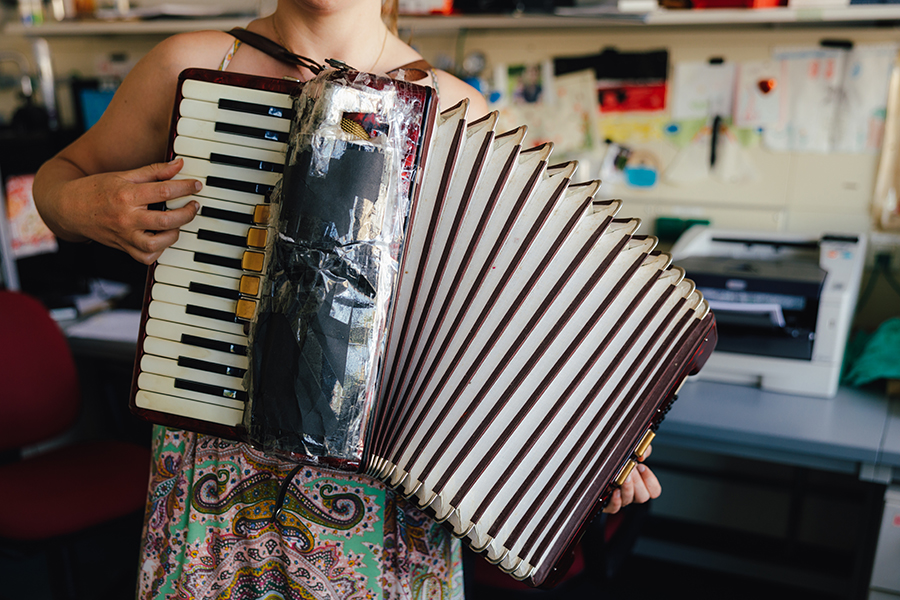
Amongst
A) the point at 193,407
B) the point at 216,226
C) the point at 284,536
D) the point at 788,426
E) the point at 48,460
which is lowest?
the point at 48,460

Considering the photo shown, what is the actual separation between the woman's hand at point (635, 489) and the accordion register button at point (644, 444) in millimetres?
63

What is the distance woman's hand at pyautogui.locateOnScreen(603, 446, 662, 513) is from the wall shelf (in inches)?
57.1

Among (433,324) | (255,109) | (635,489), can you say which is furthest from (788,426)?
(255,109)

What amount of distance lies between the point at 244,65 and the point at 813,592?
7.51 ft

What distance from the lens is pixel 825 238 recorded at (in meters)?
1.84

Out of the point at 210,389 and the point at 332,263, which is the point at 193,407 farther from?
the point at 332,263

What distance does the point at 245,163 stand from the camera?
2.48ft

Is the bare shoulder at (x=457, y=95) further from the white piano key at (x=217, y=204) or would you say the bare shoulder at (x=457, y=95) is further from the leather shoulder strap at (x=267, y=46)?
the white piano key at (x=217, y=204)

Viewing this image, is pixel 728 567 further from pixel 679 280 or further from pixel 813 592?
pixel 679 280

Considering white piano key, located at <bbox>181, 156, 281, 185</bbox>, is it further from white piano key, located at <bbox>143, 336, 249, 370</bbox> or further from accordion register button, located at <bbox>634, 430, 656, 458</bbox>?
accordion register button, located at <bbox>634, 430, 656, 458</bbox>

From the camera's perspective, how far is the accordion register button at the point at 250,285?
29.3 inches

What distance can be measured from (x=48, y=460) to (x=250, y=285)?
153cm

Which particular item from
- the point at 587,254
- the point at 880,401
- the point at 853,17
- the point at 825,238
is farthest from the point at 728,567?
the point at 587,254

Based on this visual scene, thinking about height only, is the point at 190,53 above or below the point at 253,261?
above
